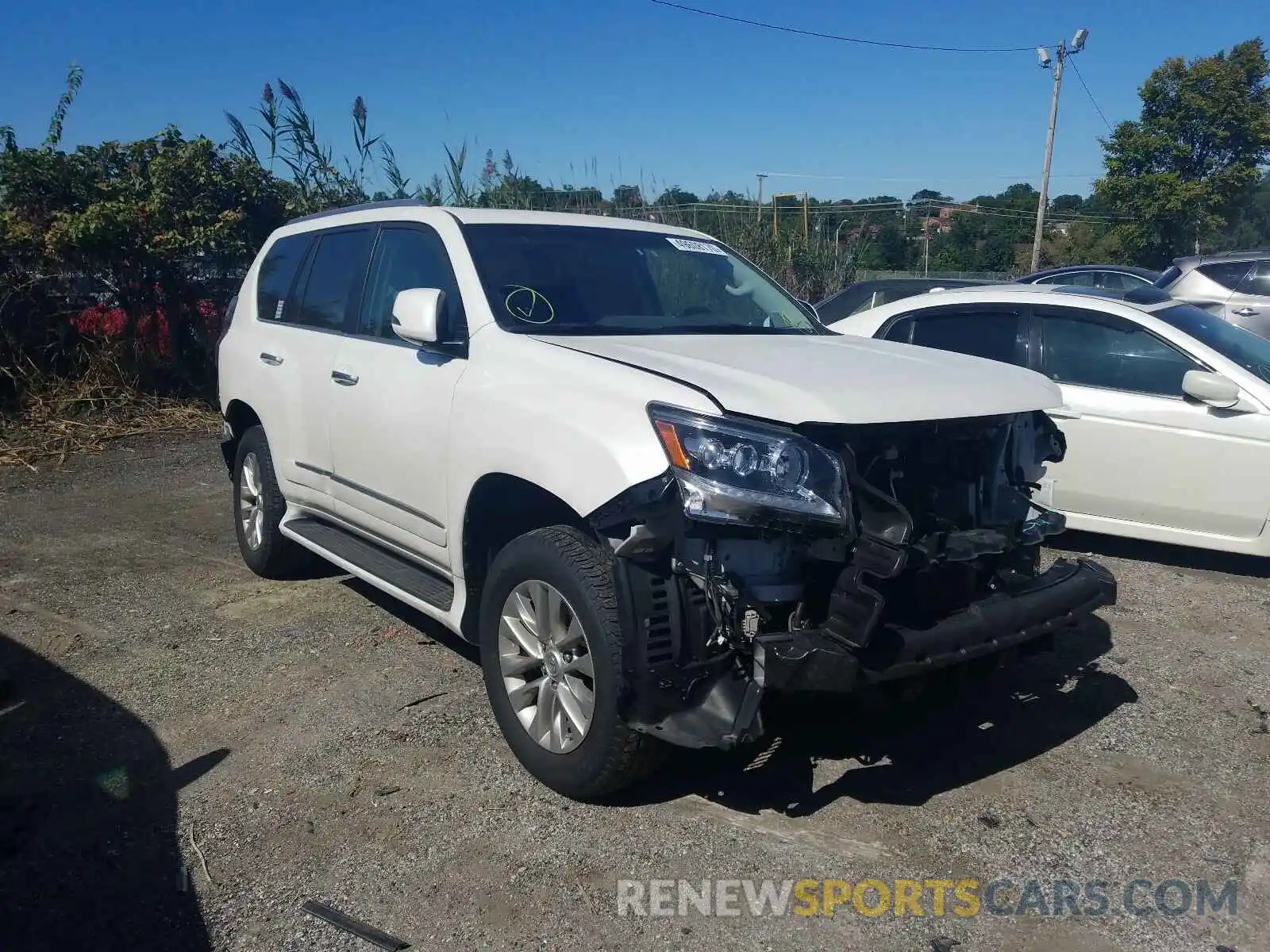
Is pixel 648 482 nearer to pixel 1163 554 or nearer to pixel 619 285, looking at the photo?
pixel 619 285

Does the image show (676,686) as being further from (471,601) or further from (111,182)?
(111,182)

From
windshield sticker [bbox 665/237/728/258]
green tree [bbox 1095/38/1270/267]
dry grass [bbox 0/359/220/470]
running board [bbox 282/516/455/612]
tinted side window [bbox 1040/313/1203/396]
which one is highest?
green tree [bbox 1095/38/1270/267]

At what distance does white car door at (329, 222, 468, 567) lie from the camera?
3994 millimetres

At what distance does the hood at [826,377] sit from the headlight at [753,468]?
0.07m

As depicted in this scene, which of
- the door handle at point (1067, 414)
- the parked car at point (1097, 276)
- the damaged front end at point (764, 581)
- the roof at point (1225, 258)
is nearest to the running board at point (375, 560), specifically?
the damaged front end at point (764, 581)

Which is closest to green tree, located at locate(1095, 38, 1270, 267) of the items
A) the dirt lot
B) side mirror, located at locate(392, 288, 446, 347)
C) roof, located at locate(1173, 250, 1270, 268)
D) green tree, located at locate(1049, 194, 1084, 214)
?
green tree, located at locate(1049, 194, 1084, 214)

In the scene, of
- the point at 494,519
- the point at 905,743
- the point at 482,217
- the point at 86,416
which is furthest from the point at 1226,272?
the point at 86,416

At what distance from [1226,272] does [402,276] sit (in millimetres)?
11247

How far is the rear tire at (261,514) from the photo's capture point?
5551 mm

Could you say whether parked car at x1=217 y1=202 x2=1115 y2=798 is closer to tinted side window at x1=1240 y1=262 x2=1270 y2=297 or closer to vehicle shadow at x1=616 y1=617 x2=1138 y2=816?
vehicle shadow at x1=616 y1=617 x2=1138 y2=816

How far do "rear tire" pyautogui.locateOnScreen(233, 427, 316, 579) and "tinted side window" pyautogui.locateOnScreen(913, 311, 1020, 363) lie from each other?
13.0 ft

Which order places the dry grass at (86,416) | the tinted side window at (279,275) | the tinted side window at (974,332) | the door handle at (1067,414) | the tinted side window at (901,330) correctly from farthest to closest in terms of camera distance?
the dry grass at (86,416)
the tinted side window at (901,330)
the tinted side window at (974,332)
the door handle at (1067,414)
the tinted side window at (279,275)

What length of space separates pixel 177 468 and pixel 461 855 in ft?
22.8

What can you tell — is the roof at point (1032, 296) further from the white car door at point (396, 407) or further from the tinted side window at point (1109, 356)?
the white car door at point (396, 407)
